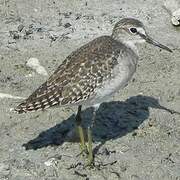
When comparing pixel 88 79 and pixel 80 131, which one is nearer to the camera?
pixel 88 79

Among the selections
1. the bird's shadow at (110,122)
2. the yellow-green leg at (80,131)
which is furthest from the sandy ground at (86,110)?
the yellow-green leg at (80,131)

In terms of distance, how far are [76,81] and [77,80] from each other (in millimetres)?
18

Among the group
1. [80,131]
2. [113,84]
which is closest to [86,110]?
[80,131]

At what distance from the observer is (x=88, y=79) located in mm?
7934

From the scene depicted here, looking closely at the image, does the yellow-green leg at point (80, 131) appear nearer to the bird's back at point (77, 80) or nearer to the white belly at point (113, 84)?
the white belly at point (113, 84)

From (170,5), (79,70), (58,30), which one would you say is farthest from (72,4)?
(79,70)

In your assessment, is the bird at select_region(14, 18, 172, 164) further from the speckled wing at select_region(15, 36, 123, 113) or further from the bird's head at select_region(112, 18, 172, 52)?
the bird's head at select_region(112, 18, 172, 52)

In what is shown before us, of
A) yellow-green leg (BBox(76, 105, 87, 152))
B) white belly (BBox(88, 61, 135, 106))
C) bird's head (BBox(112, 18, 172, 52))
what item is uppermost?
bird's head (BBox(112, 18, 172, 52))

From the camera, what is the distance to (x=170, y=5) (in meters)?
12.7

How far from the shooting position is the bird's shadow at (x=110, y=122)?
8.86 metres

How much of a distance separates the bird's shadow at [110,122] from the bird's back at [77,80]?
36.9 inches

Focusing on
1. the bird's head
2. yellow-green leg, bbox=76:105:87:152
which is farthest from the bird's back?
yellow-green leg, bbox=76:105:87:152

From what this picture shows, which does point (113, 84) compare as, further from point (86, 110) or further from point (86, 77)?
point (86, 110)

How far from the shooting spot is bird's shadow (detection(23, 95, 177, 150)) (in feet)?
29.1
